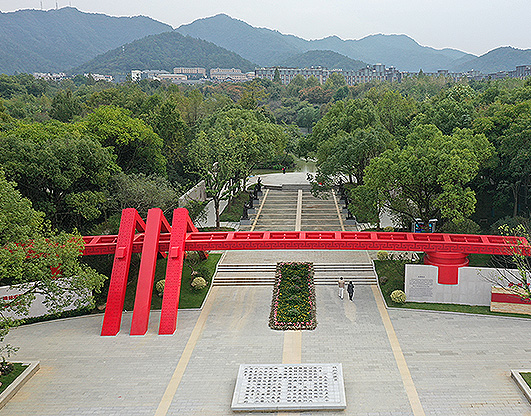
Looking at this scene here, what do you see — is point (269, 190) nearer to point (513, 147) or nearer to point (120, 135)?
point (120, 135)

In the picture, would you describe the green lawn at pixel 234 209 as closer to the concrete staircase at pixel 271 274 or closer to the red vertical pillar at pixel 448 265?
the concrete staircase at pixel 271 274

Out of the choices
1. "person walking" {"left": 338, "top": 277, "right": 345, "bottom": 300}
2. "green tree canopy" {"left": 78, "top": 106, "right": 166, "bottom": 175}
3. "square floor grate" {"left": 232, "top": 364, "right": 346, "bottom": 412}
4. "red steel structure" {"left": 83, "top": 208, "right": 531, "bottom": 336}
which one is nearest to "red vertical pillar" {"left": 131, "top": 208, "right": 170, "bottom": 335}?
"red steel structure" {"left": 83, "top": 208, "right": 531, "bottom": 336}

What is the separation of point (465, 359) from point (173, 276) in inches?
472

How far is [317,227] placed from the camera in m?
33.2

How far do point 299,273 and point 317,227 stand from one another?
835 centimetres

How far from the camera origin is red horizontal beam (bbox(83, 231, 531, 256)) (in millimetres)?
21703

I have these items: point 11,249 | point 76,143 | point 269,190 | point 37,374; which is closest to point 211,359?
point 37,374

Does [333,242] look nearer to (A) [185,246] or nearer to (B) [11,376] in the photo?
(A) [185,246]

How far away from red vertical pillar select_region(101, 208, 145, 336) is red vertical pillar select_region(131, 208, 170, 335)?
0.63m

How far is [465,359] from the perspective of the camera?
17.7 meters

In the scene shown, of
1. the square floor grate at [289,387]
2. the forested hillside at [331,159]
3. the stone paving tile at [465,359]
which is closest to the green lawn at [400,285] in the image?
the stone paving tile at [465,359]

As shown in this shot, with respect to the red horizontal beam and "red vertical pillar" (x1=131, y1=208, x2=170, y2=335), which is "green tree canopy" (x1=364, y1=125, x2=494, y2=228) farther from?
"red vertical pillar" (x1=131, y1=208, x2=170, y2=335)

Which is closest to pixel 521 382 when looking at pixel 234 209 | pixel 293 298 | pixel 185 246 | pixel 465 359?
pixel 465 359

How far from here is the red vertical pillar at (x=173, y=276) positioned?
66.5 feet
